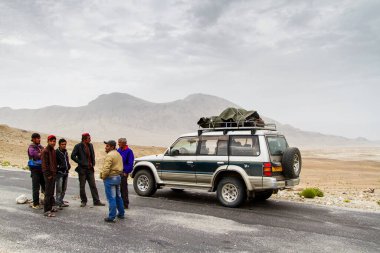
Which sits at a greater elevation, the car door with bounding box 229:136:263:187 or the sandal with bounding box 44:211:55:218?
the car door with bounding box 229:136:263:187

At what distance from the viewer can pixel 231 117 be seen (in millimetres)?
11336

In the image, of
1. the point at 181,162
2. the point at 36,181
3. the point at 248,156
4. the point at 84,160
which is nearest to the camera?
the point at 36,181

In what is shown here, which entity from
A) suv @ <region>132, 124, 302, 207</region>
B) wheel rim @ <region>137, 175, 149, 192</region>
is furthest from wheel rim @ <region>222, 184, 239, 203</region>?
wheel rim @ <region>137, 175, 149, 192</region>

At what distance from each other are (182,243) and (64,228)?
261 centimetres

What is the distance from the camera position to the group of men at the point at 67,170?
8.62 m

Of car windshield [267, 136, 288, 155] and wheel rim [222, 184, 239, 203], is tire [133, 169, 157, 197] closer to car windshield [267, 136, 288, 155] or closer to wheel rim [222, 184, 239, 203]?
wheel rim [222, 184, 239, 203]

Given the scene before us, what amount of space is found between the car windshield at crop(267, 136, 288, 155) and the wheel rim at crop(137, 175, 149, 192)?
13.5 ft

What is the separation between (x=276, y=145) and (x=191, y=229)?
3723 mm

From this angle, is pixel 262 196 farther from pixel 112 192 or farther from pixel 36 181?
pixel 36 181

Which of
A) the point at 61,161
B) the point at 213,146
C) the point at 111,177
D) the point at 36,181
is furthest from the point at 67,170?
the point at 213,146

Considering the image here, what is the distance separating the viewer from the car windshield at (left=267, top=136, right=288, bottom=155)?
10427 millimetres

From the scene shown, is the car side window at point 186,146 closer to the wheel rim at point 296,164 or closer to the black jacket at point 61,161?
the wheel rim at point 296,164

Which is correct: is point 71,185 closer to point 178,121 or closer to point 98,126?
point 98,126

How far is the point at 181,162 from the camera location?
459 inches
